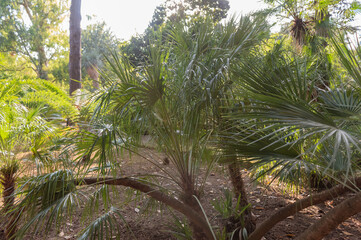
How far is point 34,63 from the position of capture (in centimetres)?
1619

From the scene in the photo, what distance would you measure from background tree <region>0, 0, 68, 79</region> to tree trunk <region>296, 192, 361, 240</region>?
17.1 m

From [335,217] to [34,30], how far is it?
17.3 m

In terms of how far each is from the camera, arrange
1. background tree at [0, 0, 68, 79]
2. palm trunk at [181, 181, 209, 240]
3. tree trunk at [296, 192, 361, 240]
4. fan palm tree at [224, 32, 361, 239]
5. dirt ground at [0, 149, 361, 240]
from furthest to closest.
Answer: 1. background tree at [0, 0, 68, 79]
2. dirt ground at [0, 149, 361, 240]
3. palm trunk at [181, 181, 209, 240]
4. tree trunk at [296, 192, 361, 240]
5. fan palm tree at [224, 32, 361, 239]

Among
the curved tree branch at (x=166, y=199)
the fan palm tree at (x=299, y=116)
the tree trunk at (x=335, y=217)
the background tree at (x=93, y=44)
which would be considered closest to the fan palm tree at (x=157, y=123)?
the curved tree branch at (x=166, y=199)

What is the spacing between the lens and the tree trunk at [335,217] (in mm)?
1665


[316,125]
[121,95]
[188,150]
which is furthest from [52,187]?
[316,125]

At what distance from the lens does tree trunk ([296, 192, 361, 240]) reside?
167cm

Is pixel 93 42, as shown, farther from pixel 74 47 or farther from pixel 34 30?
pixel 74 47

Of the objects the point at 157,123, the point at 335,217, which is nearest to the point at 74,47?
the point at 157,123

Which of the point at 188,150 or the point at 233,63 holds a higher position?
the point at 233,63

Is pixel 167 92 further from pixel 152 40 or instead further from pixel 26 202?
pixel 26 202

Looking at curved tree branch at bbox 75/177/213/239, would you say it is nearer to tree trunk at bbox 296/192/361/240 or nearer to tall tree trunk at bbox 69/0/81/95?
tree trunk at bbox 296/192/361/240

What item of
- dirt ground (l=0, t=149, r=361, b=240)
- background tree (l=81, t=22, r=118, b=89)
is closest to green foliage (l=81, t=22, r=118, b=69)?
background tree (l=81, t=22, r=118, b=89)

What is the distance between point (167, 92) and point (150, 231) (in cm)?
230
